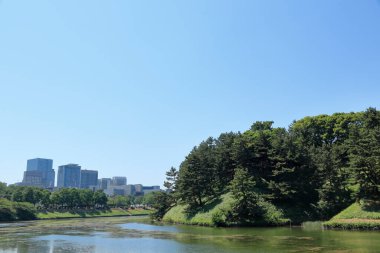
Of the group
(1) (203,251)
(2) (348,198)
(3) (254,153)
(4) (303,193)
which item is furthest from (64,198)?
(1) (203,251)

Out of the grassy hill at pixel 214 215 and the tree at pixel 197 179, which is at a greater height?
the tree at pixel 197 179

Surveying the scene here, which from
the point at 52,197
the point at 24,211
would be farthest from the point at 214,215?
the point at 52,197

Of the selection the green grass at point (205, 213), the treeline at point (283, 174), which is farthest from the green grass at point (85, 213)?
the treeline at point (283, 174)

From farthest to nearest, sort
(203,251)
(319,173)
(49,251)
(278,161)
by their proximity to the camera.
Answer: (278,161), (319,173), (49,251), (203,251)

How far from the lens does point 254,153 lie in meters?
70.4

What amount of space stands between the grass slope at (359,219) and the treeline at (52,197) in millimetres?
108379

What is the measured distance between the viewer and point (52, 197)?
13225cm

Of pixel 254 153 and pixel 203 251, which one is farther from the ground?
pixel 254 153

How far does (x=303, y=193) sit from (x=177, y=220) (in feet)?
81.0

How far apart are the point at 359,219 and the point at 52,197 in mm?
112610

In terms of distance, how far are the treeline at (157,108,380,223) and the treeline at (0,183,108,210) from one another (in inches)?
2617

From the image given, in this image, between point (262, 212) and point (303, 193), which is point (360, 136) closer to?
point (303, 193)

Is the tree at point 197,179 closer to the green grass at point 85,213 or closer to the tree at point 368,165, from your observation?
the tree at point 368,165

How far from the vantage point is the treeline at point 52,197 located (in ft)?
416
